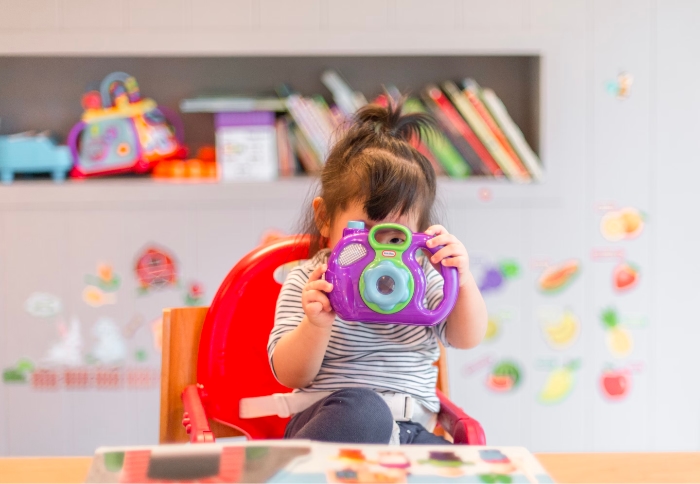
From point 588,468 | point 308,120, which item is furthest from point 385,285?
point 308,120

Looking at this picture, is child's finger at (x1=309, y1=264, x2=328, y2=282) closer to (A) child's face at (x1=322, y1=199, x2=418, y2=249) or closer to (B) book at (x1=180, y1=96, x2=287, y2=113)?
(A) child's face at (x1=322, y1=199, x2=418, y2=249)

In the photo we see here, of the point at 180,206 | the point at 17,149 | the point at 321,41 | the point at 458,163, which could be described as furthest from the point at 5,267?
the point at 458,163

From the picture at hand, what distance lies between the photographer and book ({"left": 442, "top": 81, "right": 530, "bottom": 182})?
1845 mm

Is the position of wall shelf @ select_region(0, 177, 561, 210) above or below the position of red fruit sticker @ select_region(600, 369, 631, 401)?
above

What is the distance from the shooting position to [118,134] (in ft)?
6.13

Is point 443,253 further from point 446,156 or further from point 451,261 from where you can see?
point 446,156

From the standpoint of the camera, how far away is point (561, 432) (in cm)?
189

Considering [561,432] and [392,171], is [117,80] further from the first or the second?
[561,432]

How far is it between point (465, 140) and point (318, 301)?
1103 millimetres

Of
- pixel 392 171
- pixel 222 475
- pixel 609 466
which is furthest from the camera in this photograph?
pixel 392 171

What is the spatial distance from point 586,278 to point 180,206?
1006 mm

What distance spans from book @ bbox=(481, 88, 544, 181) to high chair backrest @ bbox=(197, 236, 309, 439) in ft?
2.92

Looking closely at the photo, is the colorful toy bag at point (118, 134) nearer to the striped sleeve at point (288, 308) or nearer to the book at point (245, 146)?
the book at point (245, 146)

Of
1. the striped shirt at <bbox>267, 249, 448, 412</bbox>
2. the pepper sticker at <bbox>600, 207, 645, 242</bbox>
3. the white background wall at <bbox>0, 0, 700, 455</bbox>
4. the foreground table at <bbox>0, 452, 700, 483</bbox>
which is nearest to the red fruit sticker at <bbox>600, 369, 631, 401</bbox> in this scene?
the white background wall at <bbox>0, 0, 700, 455</bbox>
